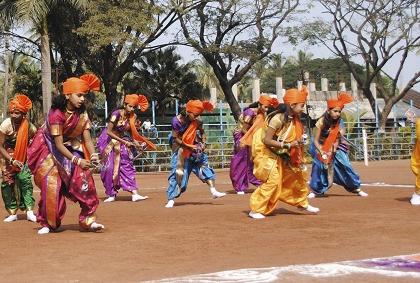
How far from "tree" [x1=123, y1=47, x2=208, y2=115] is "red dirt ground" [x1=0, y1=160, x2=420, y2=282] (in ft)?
70.2

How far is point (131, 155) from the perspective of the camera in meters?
11.9

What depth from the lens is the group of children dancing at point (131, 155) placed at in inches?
283

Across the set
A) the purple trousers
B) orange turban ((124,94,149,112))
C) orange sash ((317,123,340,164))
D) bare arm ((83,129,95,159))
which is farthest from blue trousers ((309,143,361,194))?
bare arm ((83,129,95,159))

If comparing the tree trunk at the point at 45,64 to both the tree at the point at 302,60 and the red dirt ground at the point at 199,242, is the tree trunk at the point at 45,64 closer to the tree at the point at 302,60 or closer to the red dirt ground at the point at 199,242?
the red dirt ground at the point at 199,242

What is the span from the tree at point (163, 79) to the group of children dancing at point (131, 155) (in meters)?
18.6

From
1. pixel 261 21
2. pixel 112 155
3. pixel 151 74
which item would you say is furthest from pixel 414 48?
pixel 112 155

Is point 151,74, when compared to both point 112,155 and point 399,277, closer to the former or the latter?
point 112,155

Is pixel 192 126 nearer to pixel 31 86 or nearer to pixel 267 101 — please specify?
pixel 267 101

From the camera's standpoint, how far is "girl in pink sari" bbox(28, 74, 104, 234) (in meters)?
7.12

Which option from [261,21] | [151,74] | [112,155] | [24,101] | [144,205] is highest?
[261,21]

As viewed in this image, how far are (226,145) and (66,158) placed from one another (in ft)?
60.7

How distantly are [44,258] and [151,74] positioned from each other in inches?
1008

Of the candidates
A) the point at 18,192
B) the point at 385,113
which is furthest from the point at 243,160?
the point at 385,113

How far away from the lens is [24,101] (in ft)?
28.3
